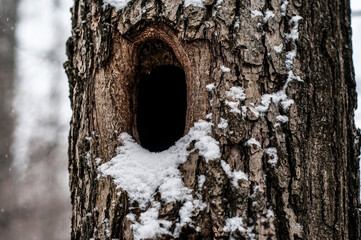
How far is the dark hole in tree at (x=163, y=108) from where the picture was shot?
5.62 ft

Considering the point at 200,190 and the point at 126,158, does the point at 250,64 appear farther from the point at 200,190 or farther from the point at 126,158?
the point at 126,158

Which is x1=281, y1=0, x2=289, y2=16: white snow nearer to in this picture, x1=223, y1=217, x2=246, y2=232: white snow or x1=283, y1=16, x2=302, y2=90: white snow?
x1=283, y1=16, x2=302, y2=90: white snow

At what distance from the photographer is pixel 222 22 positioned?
1153 mm

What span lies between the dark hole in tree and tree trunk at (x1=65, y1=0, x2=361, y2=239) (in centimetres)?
37

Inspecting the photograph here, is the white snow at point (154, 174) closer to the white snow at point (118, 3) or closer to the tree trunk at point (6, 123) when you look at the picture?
the white snow at point (118, 3)

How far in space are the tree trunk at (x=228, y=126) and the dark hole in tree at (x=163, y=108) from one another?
37 cm

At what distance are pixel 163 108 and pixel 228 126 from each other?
37.1 inches

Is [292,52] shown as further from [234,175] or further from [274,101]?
[234,175]

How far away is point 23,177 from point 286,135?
1010 cm

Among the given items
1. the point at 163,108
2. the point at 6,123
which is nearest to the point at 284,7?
the point at 163,108

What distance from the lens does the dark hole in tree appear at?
1.71 m

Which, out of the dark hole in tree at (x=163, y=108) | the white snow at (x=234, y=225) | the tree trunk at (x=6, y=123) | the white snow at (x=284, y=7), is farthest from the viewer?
the tree trunk at (x=6, y=123)

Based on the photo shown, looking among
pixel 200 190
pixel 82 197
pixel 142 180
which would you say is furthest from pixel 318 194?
pixel 82 197

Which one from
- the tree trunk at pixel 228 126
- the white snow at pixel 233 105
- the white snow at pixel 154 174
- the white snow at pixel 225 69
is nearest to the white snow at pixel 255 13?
the tree trunk at pixel 228 126
